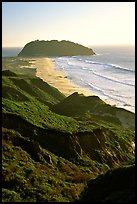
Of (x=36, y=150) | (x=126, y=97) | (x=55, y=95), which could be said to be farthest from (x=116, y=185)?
(x=126, y=97)

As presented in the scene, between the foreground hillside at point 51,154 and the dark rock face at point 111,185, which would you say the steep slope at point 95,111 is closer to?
the foreground hillside at point 51,154

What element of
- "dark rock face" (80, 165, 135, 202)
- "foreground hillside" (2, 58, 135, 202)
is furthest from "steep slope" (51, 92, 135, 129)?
"dark rock face" (80, 165, 135, 202)

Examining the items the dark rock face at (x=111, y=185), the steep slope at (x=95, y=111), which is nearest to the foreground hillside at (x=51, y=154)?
the dark rock face at (x=111, y=185)

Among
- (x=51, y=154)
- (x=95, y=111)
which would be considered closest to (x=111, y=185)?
(x=51, y=154)

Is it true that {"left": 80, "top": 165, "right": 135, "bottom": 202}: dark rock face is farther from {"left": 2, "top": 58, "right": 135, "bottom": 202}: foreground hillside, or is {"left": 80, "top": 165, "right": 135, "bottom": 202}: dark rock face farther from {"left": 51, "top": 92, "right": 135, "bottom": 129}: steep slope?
{"left": 51, "top": 92, "right": 135, "bottom": 129}: steep slope

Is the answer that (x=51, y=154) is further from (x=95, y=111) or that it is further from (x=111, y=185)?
(x=95, y=111)
